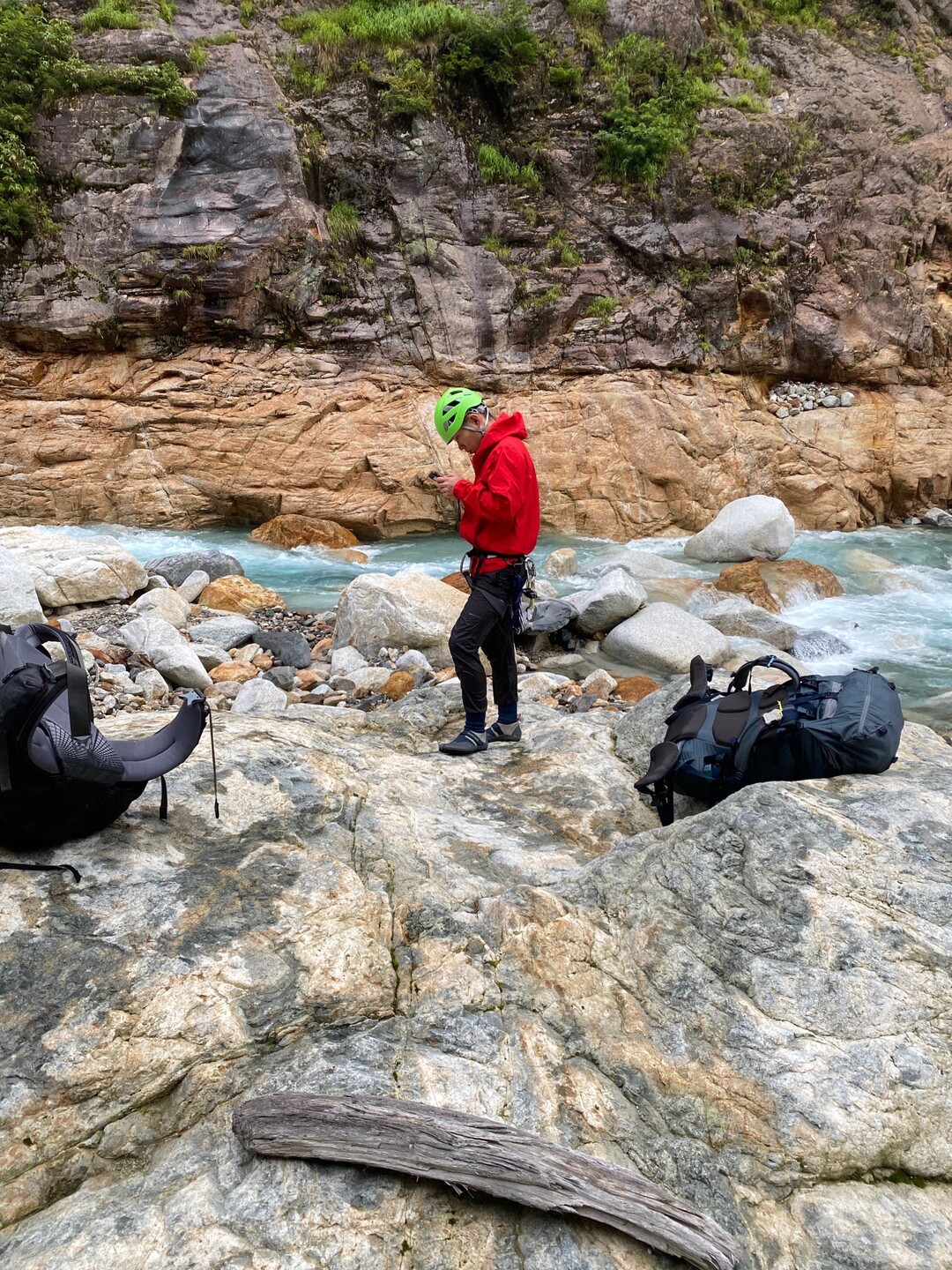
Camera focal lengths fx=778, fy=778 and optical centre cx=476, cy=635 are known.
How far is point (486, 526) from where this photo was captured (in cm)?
437

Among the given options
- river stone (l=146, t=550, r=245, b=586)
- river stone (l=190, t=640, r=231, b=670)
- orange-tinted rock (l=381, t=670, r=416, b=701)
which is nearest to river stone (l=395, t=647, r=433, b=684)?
orange-tinted rock (l=381, t=670, r=416, b=701)

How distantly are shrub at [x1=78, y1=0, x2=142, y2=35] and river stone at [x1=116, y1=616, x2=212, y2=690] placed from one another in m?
13.6

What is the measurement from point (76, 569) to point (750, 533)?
941cm

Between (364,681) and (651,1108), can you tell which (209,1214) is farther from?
(364,681)

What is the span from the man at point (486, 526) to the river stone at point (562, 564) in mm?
7278

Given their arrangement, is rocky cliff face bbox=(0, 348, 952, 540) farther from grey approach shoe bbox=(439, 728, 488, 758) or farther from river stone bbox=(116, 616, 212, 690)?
grey approach shoe bbox=(439, 728, 488, 758)

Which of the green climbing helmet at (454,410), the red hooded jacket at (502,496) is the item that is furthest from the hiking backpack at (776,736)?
the green climbing helmet at (454,410)

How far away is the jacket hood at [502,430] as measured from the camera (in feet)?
14.2

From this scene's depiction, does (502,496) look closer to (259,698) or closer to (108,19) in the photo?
(259,698)

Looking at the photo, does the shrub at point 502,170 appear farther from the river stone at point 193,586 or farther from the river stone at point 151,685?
the river stone at point 151,685

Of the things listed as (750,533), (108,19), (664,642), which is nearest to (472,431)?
(664,642)

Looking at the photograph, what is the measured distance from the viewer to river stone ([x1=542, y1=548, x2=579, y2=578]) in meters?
11.8

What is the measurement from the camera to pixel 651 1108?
6.55 ft

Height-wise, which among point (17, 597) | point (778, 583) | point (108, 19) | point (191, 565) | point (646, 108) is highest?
point (108, 19)
